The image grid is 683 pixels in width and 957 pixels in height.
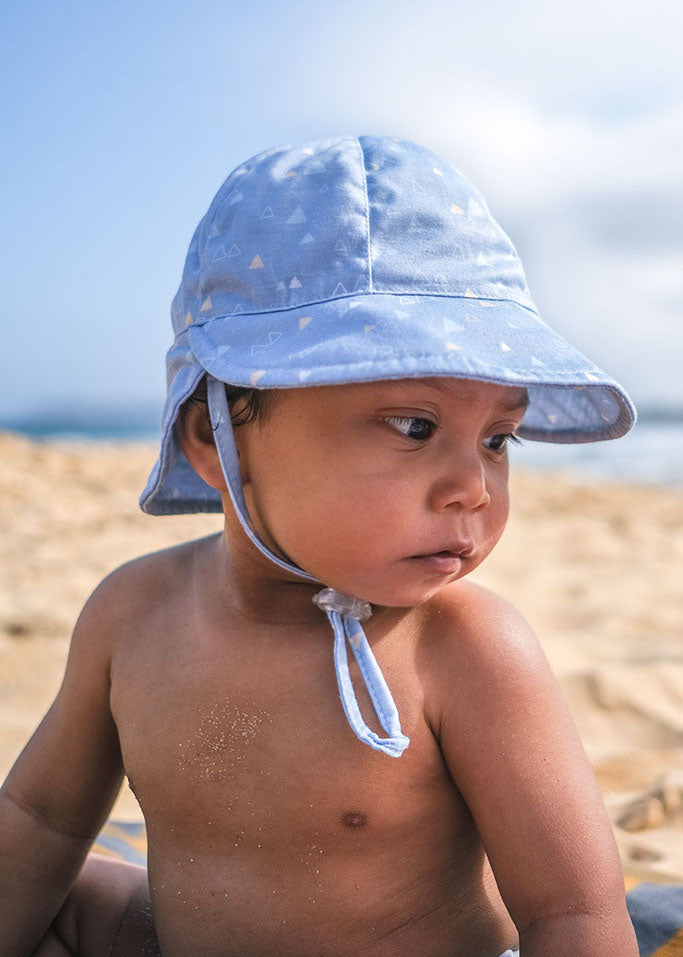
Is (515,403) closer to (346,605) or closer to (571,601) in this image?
(346,605)

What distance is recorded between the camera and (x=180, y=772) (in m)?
1.61

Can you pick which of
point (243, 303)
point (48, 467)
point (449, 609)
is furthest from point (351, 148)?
point (48, 467)

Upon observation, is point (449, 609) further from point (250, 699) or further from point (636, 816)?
point (636, 816)

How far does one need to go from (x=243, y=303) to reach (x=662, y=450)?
16968 mm

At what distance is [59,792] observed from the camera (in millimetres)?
1885

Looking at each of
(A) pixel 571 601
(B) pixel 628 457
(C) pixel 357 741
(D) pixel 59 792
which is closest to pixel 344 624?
(C) pixel 357 741

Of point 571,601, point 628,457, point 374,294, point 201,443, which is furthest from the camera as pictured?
point 628,457

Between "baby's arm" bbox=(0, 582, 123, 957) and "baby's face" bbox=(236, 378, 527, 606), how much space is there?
60 cm

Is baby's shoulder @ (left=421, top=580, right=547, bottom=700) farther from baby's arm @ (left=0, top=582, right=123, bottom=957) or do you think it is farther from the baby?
baby's arm @ (left=0, top=582, right=123, bottom=957)

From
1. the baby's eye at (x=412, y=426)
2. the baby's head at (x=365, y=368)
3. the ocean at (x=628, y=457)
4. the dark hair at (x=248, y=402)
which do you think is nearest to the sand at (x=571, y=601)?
the baby's head at (x=365, y=368)

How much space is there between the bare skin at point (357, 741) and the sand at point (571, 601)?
79 centimetres

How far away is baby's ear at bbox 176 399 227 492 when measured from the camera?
1658 mm

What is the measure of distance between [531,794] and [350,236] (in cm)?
84

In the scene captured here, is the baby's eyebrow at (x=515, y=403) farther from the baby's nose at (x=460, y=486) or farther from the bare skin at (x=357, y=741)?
the baby's nose at (x=460, y=486)
